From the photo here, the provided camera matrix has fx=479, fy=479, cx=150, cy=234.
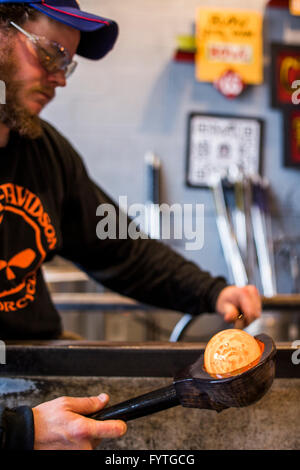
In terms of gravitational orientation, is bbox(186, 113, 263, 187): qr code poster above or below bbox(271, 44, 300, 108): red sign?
below

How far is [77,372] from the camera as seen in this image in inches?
30.7

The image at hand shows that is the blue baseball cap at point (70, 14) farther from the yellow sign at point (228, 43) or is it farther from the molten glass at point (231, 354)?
the yellow sign at point (228, 43)

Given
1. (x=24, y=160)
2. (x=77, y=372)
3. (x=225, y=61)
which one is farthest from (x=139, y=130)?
(x=77, y=372)

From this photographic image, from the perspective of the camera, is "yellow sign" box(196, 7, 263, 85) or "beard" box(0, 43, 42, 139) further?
"yellow sign" box(196, 7, 263, 85)

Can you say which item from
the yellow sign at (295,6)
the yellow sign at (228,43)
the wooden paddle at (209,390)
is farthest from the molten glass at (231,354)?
the yellow sign at (295,6)

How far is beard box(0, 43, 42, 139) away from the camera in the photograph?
0.96 m

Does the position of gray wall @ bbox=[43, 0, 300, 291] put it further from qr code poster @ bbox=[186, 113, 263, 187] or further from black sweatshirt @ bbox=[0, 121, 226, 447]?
black sweatshirt @ bbox=[0, 121, 226, 447]

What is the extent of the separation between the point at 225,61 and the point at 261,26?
317 millimetres

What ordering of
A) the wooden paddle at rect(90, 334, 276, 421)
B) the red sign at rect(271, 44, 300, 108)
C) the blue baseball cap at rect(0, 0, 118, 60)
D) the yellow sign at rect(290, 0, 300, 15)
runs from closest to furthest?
the wooden paddle at rect(90, 334, 276, 421), the blue baseball cap at rect(0, 0, 118, 60), the yellow sign at rect(290, 0, 300, 15), the red sign at rect(271, 44, 300, 108)

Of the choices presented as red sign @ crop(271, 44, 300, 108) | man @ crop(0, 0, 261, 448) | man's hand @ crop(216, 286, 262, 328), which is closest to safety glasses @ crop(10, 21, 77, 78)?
man @ crop(0, 0, 261, 448)

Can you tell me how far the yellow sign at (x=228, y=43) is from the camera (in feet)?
8.84

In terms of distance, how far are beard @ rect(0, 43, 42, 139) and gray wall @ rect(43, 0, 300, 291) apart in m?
1.69

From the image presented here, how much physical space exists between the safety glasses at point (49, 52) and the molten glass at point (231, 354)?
0.69 meters

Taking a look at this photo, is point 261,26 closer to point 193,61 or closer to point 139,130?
point 193,61
